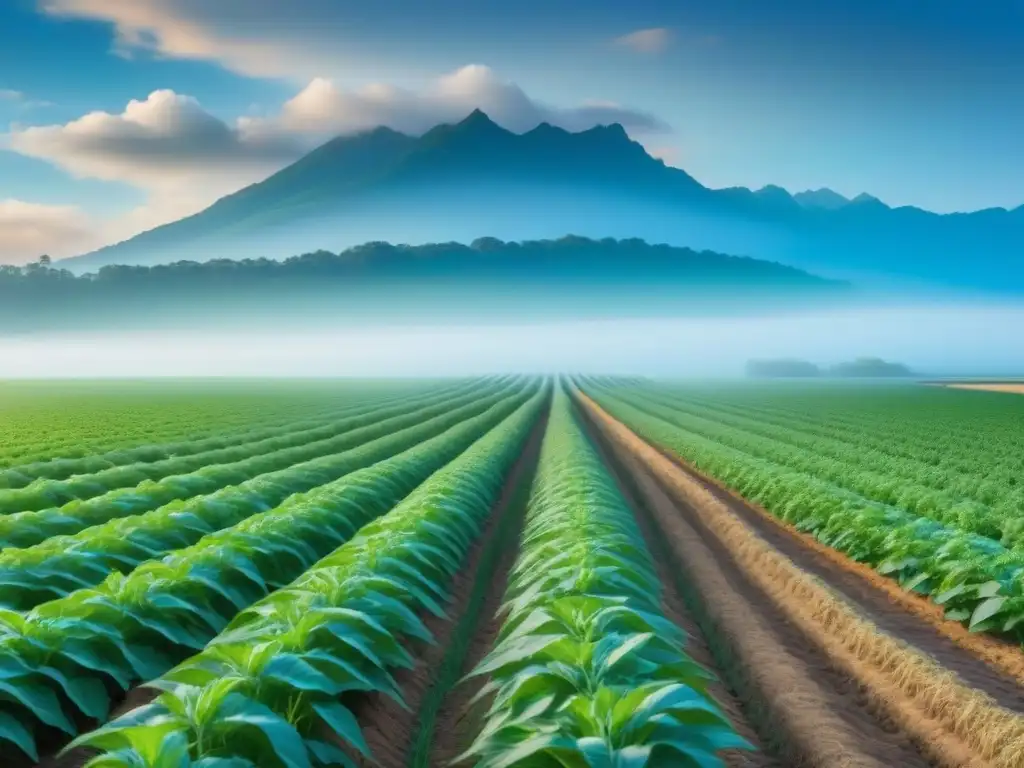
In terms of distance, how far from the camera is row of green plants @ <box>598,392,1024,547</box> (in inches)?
508

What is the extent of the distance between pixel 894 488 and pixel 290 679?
581 inches

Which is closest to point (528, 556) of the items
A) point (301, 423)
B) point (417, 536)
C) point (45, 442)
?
point (417, 536)

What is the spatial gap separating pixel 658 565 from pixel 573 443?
32.8ft

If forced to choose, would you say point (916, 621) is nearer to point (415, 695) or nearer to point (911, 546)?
point (911, 546)

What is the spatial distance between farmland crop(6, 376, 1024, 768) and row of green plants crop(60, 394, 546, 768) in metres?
0.02

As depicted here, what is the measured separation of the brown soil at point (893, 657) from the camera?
6492 mm

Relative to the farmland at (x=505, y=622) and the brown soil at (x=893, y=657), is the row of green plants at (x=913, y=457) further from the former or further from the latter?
the brown soil at (x=893, y=657)

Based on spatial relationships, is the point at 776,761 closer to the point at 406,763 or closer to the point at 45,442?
the point at 406,763

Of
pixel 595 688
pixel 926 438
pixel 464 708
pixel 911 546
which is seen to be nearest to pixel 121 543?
pixel 464 708

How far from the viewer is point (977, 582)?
31.8ft

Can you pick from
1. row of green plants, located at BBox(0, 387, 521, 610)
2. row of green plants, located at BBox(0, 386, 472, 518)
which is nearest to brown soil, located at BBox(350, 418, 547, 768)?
row of green plants, located at BBox(0, 387, 521, 610)

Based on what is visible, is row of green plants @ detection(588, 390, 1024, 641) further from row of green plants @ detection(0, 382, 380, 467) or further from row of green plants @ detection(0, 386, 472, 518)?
row of green plants @ detection(0, 382, 380, 467)

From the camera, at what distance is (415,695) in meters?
7.41

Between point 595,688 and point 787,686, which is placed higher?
point 595,688
